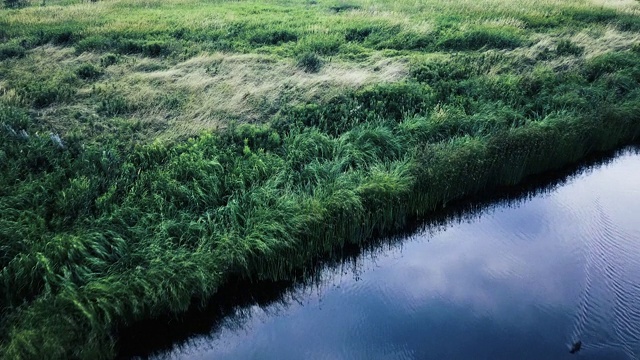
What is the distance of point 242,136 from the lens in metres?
11.2

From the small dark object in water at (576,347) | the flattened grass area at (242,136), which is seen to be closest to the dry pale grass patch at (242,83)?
the flattened grass area at (242,136)

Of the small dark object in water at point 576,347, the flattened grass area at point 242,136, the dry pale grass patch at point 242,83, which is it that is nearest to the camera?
the small dark object in water at point 576,347

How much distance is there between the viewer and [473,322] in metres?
7.98

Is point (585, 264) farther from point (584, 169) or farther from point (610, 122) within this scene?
point (610, 122)

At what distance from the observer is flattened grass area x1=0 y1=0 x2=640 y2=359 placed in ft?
25.3

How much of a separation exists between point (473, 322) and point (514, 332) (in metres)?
0.62

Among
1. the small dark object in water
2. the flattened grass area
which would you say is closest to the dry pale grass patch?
the flattened grass area

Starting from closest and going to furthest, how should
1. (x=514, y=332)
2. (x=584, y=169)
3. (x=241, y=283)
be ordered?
(x=514, y=332)
(x=241, y=283)
(x=584, y=169)

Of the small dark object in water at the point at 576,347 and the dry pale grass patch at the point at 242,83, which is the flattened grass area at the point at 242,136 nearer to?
the dry pale grass patch at the point at 242,83

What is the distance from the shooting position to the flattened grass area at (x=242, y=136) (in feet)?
25.3

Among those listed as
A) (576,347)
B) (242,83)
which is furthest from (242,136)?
(576,347)

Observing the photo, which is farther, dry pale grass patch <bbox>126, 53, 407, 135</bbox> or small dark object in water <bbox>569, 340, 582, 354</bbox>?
dry pale grass patch <bbox>126, 53, 407, 135</bbox>

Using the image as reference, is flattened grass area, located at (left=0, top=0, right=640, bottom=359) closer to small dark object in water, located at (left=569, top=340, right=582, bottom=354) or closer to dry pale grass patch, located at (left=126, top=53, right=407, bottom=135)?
dry pale grass patch, located at (left=126, top=53, right=407, bottom=135)

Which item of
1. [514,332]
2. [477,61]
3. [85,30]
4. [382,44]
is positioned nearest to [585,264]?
[514,332]
